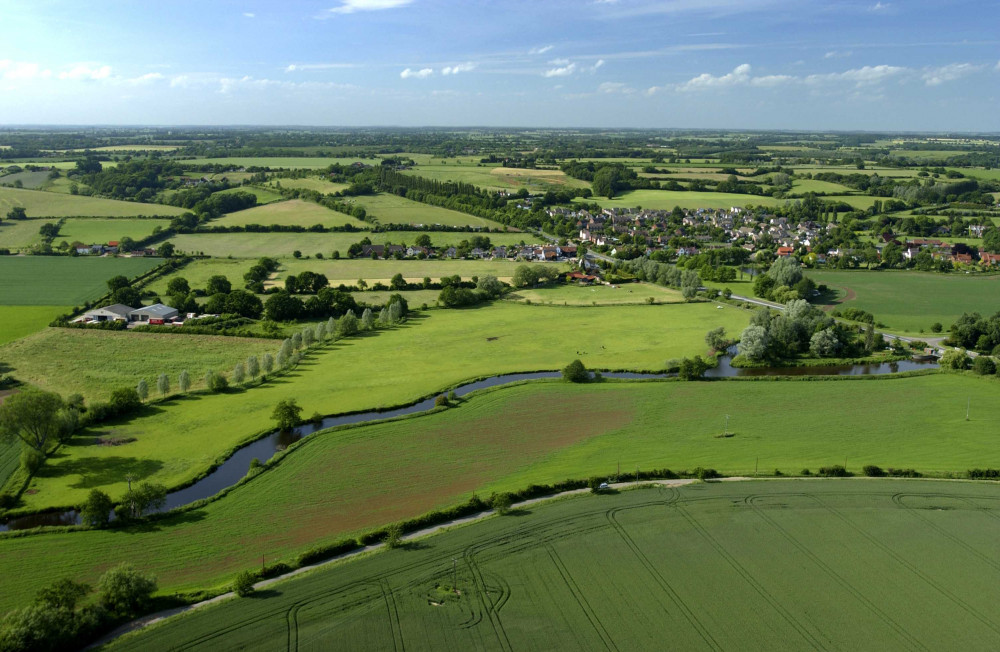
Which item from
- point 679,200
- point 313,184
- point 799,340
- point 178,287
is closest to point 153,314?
point 178,287

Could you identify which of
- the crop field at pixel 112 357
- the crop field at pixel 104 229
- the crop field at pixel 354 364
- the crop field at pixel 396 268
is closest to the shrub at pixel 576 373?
the crop field at pixel 354 364

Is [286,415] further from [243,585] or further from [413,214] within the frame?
[413,214]

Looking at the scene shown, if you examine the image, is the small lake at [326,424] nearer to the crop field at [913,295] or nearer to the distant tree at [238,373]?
the distant tree at [238,373]

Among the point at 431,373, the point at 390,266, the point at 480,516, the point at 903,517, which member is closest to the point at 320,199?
the point at 390,266

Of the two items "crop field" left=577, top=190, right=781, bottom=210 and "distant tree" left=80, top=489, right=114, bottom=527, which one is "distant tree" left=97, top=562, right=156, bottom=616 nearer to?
"distant tree" left=80, top=489, right=114, bottom=527

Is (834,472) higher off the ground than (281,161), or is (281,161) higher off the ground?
(281,161)

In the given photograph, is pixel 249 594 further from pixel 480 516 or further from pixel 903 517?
pixel 903 517
